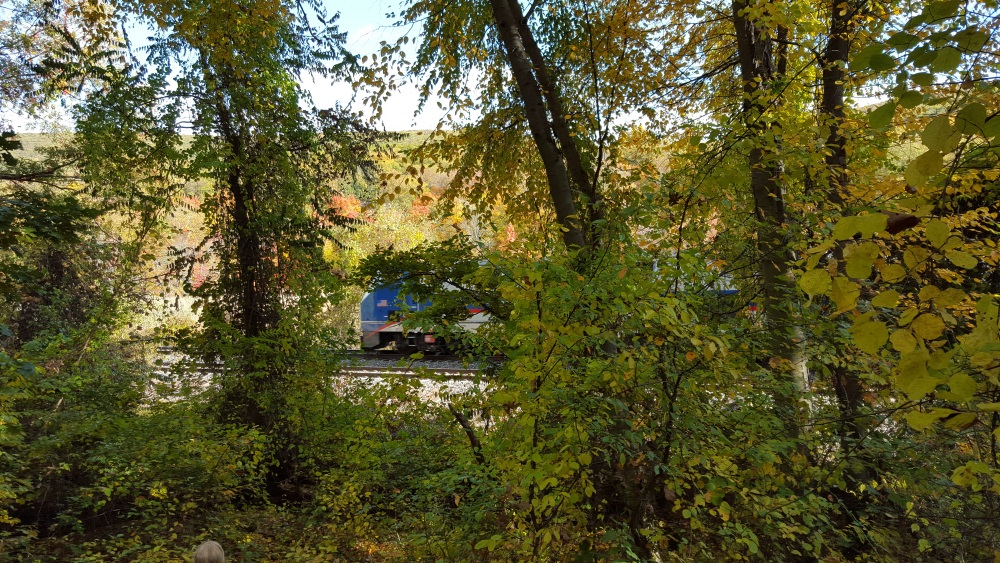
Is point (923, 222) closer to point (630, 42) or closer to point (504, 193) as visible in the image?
point (630, 42)

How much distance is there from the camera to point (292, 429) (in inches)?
265

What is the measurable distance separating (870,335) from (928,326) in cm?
9

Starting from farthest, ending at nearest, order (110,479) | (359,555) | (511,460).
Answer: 1. (110,479)
2. (359,555)
3. (511,460)

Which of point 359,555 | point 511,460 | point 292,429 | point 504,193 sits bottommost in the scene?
point 359,555

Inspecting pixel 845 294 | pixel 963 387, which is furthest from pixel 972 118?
pixel 963 387

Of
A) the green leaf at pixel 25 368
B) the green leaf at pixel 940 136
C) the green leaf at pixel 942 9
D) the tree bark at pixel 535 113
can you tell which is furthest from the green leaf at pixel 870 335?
the green leaf at pixel 25 368

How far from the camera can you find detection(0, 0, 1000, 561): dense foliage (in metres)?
2.58

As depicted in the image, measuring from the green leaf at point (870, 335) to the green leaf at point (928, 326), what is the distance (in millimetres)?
51

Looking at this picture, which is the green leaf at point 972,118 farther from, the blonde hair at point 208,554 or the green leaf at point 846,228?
the blonde hair at point 208,554

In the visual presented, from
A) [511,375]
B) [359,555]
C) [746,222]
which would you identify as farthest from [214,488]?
[746,222]

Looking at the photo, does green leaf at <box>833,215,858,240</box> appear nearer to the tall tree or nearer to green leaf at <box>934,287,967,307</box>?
green leaf at <box>934,287,967,307</box>

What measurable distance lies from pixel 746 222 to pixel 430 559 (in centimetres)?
342

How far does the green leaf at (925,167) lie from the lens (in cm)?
98

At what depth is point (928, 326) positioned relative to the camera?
102 centimetres
